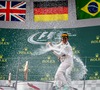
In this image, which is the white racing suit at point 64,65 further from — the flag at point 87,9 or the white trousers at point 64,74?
the flag at point 87,9

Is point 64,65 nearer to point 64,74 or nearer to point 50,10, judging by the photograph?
point 64,74

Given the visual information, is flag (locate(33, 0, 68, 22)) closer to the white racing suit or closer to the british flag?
the british flag

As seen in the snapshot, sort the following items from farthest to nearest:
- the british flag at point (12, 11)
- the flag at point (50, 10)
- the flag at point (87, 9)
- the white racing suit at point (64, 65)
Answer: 1. the british flag at point (12, 11)
2. the flag at point (50, 10)
3. the flag at point (87, 9)
4. the white racing suit at point (64, 65)

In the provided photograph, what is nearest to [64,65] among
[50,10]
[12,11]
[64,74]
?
[64,74]

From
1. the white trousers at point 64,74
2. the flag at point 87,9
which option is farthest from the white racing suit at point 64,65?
the flag at point 87,9

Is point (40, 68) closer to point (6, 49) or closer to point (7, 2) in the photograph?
point (6, 49)

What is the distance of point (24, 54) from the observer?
37.1ft

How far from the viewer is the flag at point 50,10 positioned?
11.9 meters

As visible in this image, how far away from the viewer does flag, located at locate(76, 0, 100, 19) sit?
11586mm

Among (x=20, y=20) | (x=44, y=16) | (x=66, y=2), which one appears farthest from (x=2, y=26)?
(x=66, y=2)

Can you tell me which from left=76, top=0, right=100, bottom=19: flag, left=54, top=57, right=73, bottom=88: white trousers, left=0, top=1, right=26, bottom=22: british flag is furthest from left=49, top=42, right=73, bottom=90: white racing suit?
left=0, top=1, right=26, bottom=22: british flag

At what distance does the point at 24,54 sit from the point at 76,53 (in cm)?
158

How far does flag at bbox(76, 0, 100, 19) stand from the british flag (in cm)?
176

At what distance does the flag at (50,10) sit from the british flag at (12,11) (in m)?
0.41
